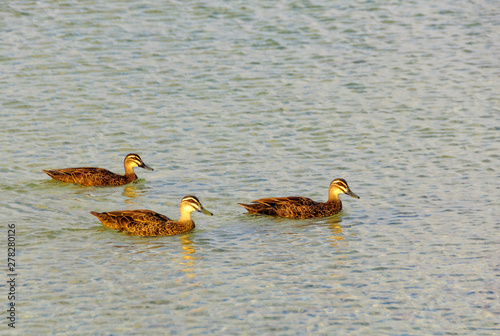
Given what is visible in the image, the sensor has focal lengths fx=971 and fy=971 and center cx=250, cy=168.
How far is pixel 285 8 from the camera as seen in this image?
35562 millimetres

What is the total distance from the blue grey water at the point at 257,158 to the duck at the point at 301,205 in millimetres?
232

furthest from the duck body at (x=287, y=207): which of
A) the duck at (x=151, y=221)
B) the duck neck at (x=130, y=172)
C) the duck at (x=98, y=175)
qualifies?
the duck neck at (x=130, y=172)

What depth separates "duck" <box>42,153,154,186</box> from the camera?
21.3 m

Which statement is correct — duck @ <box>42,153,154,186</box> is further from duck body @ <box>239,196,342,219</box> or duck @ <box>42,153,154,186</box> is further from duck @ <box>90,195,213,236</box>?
duck body @ <box>239,196,342,219</box>

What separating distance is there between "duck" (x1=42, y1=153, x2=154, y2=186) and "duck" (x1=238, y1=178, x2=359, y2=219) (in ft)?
12.4

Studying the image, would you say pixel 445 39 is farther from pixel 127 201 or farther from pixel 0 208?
pixel 0 208

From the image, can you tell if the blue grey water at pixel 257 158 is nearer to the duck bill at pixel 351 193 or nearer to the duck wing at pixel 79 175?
the duck wing at pixel 79 175

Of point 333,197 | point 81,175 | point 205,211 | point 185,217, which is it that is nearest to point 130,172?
point 81,175

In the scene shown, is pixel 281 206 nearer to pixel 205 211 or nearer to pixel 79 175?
pixel 205 211

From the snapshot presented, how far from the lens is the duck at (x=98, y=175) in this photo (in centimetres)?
2134

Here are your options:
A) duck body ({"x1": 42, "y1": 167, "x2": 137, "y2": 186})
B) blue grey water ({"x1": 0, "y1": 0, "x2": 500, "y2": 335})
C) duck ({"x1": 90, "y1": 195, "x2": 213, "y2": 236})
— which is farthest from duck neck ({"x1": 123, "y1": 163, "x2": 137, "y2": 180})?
duck ({"x1": 90, "y1": 195, "x2": 213, "y2": 236})

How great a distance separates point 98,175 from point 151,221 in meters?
3.71

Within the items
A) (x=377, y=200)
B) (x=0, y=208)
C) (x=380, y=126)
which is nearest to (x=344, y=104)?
(x=380, y=126)

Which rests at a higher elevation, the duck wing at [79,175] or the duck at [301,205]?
the duck wing at [79,175]
